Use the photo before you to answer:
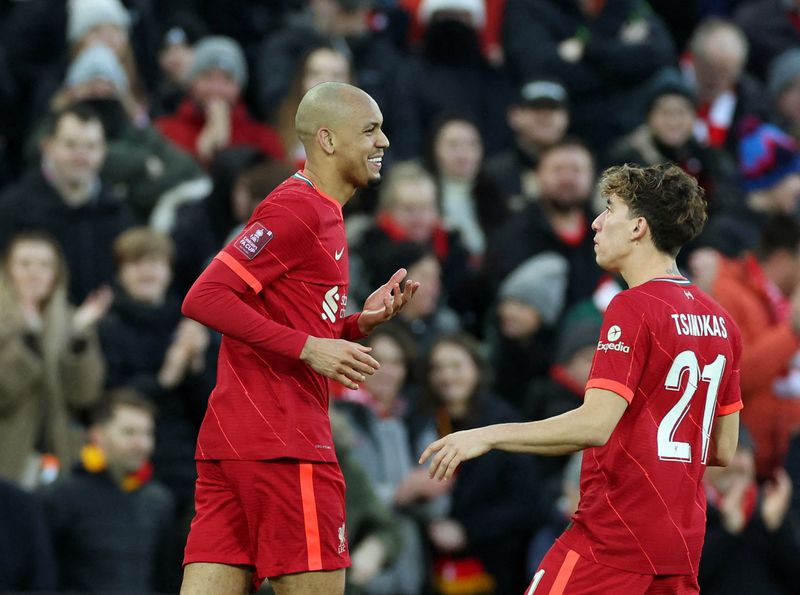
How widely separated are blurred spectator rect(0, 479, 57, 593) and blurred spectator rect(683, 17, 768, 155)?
6758mm

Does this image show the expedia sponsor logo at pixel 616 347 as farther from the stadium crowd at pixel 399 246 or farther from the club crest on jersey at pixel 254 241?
the stadium crowd at pixel 399 246

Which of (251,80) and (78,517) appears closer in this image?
(78,517)

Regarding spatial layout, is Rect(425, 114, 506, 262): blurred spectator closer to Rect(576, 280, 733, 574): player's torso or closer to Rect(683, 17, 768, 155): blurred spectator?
Rect(683, 17, 768, 155): blurred spectator

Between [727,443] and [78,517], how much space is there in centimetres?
404

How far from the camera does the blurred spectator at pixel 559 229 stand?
10930mm

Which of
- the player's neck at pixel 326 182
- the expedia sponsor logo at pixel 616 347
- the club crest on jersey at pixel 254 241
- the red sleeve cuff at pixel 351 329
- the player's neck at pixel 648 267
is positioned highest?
the player's neck at pixel 326 182

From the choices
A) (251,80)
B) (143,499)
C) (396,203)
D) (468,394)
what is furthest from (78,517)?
(251,80)

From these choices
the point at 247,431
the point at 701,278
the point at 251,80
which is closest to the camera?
the point at 247,431

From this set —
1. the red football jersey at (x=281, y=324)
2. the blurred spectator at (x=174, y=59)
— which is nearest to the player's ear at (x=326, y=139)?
the red football jersey at (x=281, y=324)

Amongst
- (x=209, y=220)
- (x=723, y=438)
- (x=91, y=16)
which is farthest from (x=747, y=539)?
(x=91, y=16)

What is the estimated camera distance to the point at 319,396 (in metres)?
5.91

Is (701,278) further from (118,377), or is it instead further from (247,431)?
(247,431)

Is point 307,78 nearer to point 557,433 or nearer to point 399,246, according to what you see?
point 399,246

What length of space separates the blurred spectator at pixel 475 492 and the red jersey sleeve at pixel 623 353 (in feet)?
13.3
